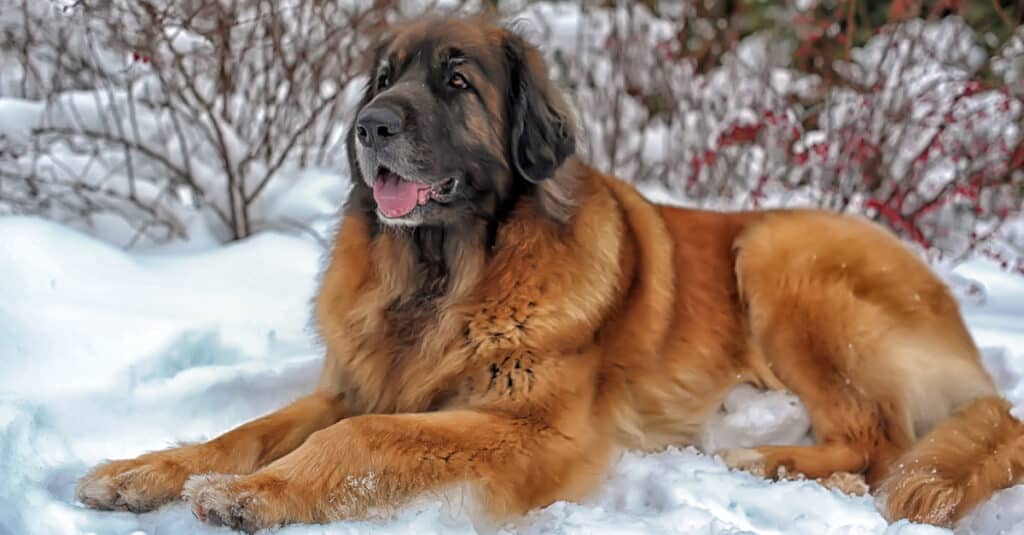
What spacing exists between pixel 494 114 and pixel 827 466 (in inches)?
64.4

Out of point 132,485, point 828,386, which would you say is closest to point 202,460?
point 132,485

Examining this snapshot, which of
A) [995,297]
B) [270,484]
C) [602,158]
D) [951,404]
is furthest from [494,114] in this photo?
[602,158]

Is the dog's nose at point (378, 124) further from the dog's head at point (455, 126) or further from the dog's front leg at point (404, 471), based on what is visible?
the dog's front leg at point (404, 471)

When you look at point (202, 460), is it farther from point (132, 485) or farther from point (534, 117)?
point (534, 117)

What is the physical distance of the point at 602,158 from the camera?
23.1ft

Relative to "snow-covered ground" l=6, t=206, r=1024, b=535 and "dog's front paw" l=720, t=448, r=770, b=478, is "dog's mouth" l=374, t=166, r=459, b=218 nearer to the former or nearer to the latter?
"snow-covered ground" l=6, t=206, r=1024, b=535

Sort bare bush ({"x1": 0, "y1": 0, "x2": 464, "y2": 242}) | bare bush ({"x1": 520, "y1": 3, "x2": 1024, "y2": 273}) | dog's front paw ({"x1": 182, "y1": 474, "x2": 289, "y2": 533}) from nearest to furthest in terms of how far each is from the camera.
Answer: dog's front paw ({"x1": 182, "y1": 474, "x2": 289, "y2": 533})
bare bush ({"x1": 0, "y1": 0, "x2": 464, "y2": 242})
bare bush ({"x1": 520, "y1": 3, "x2": 1024, "y2": 273})

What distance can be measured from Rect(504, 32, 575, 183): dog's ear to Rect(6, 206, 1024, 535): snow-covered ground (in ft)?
3.46

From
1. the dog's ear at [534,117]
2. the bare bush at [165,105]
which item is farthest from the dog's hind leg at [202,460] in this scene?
the bare bush at [165,105]

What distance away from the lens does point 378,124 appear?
2752 mm

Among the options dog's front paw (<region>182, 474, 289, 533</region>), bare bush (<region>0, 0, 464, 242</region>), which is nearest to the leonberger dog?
dog's front paw (<region>182, 474, 289, 533</region>)

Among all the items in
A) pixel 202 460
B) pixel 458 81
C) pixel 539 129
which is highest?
pixel 458 81

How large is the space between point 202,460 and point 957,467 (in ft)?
7.35

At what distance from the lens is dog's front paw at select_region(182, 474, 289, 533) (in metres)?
2.34
